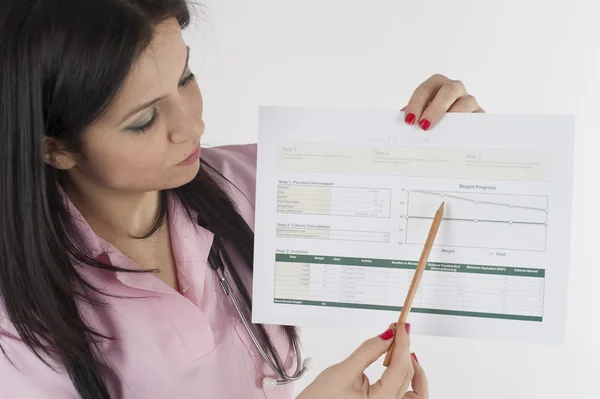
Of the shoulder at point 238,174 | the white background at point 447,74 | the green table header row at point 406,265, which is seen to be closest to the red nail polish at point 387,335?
the green table header row at point 406,265

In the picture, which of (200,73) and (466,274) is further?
(200,73)

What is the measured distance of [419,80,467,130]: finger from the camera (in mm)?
917

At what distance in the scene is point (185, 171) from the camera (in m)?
0.92

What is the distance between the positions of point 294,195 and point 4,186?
0.36 metres

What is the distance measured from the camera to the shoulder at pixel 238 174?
1.13 m

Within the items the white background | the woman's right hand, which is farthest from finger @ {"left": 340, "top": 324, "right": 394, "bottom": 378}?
the white background

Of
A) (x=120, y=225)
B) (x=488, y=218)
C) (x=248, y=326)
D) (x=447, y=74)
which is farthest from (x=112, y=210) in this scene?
(x=447, y=74)

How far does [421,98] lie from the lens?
931 mm

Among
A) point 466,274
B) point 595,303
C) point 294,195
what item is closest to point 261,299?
point 294,195

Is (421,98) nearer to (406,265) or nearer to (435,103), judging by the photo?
(435,103)

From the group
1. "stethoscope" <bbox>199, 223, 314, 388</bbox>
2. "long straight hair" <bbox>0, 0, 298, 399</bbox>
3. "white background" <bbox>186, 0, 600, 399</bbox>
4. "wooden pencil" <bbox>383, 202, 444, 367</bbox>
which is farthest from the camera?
"white background" <bbox>186, 0, 600, 399</bbox>

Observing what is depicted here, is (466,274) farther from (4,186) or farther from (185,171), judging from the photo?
(4,186)

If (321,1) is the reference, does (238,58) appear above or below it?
below

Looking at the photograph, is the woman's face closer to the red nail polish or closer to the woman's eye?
the woman's eye
